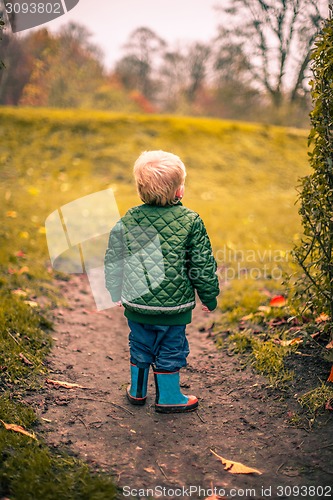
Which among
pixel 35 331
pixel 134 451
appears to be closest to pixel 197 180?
pixel 35 331

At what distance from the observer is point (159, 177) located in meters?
2.96

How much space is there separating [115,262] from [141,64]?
23179 mm

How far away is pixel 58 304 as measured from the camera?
4.92 metres

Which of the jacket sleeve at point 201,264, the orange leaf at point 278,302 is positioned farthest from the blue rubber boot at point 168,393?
the orange leaf at point 278,302

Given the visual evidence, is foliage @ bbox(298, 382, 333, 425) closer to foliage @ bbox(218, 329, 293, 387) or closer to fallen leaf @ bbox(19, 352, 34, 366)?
foliage @ bbox(218, 329, 293, 387)

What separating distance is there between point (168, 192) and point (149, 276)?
1.82 feet

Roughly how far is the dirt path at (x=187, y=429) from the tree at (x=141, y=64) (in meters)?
19.6

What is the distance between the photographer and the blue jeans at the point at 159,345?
10.2ft

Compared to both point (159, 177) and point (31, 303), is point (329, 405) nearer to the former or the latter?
point (159, 177)

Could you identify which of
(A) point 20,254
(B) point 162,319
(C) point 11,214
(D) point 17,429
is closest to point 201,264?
(B) point 162,319

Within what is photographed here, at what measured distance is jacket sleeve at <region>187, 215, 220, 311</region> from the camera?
119 inches

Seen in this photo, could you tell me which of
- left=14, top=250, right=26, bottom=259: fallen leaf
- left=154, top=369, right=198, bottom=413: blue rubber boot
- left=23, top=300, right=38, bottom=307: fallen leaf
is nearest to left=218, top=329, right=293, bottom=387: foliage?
left=154, top=369, right=198, bottom=413: blue rubber boot

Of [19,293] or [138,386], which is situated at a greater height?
[19,293]

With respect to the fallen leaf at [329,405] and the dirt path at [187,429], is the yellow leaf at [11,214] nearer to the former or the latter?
the dirt path at [187,429]
